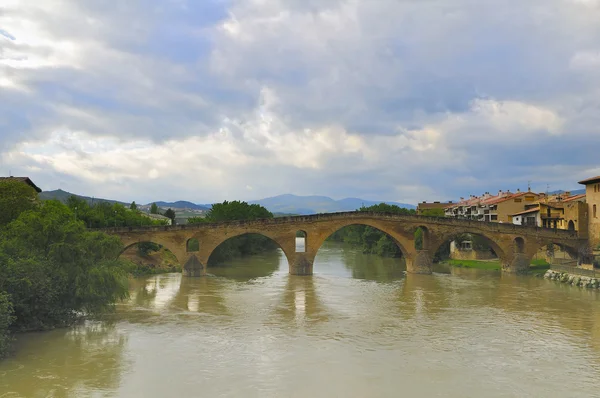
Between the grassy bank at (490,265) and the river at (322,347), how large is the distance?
10.6 metres

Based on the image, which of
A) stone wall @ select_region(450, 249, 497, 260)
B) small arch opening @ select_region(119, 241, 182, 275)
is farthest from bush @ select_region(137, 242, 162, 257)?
stone wall @ select_region(450, 249, 497, 260)

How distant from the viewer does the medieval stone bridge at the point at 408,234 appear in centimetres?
4231

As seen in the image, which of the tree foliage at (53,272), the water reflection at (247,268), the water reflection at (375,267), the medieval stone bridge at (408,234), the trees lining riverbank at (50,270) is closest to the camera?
the trees lining riverbank at (50,270)

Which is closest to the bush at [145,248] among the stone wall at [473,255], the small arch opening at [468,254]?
the small arch opening at [468,254]

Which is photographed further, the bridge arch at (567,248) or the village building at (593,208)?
the bridge arch at (567,248)

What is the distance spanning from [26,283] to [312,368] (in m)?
10.9

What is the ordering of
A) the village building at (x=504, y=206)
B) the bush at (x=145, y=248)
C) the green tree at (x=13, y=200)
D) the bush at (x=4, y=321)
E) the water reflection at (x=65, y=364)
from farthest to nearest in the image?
the village building at (x=504, y=206)
the bush at (x=145, y=248)
the green tree at (x=13, y=200)
the bush at (x=4, y=321)
the water reflection at (x=65, y=364)

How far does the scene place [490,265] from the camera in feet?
159

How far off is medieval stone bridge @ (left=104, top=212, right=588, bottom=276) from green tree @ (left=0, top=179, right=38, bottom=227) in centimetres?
1619

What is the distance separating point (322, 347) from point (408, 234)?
85.0ft

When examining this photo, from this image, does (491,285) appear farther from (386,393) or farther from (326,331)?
(386,393)

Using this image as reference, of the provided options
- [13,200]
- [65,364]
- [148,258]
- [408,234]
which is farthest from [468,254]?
[65,364]

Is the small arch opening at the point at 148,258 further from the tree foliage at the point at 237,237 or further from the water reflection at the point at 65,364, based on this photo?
the water reflection at the point at 65,364

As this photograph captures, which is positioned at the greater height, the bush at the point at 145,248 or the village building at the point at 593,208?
the village building at the point at 593,208
